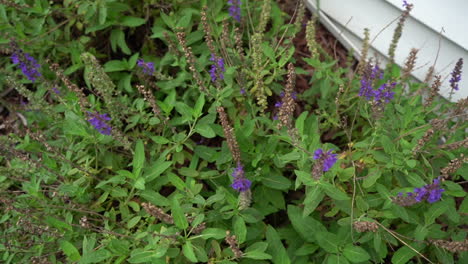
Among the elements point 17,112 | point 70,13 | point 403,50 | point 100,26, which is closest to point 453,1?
point 403,50

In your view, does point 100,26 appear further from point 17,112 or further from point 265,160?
point 265,160

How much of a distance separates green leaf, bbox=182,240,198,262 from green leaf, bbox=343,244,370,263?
0.83 metres

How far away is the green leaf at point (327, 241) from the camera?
2215 mm

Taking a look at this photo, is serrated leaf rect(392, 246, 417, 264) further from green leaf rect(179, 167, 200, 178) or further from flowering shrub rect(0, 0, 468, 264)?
green leaf rect(179, 167, 200, 178)

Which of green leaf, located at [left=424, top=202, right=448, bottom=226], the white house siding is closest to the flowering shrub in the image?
green leaf, located at [left=424, top=202, right=448, bottom=226]

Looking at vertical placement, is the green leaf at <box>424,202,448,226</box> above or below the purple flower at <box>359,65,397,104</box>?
below

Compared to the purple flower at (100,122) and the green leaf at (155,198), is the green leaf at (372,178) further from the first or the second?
the purple flower at (100,122)

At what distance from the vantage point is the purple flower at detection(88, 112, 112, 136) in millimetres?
2504

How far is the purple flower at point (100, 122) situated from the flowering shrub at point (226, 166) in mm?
21

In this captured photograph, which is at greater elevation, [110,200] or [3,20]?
[3,20]

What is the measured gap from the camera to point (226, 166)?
106 inches

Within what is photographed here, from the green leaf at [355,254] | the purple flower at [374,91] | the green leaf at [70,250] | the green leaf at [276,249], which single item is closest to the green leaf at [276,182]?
the green leaf at [276,249]

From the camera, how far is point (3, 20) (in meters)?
3.25

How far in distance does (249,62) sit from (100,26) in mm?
1283
